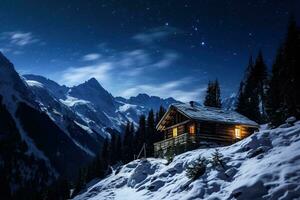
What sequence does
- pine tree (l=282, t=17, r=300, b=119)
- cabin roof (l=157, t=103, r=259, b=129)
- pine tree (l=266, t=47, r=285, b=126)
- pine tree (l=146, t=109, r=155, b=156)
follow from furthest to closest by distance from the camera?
pine tree (l=146, t=109, r=155, b=156) → cabin roof (l=157, t=103, r=259, b=129) → pine tree (l=282, t=17, r=300, b=119) → pine tree (l=266, t=47, r=285, b=126)

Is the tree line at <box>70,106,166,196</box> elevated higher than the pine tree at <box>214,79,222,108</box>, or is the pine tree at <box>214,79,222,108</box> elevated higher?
the pine tree at <box>214,79,222,108</box>

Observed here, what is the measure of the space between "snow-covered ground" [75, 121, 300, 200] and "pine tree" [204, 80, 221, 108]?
173ft

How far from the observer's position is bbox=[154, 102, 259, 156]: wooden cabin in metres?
41.4

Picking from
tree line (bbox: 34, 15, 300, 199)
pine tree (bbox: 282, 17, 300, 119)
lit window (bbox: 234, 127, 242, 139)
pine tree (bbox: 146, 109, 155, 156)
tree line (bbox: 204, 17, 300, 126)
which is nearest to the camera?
tree line (bbox: 204, 17, 300, 126)

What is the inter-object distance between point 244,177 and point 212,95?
67642 millimetres

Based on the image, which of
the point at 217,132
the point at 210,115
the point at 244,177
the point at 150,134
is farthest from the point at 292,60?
the point at 150,134

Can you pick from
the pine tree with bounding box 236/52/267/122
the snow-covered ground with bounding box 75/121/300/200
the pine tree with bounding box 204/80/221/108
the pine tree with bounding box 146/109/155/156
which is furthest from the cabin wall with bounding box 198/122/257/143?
the pine tree with bounding box 146/109/155/156

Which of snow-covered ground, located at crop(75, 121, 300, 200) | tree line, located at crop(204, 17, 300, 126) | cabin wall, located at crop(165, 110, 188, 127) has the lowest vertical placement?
snow-covered ground, located at crop(75, 121, 300, 200)

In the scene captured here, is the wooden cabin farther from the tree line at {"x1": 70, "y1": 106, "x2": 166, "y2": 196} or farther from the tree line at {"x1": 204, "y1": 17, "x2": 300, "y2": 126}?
the tree line at {"x1": 70, "y1": 106, "x2": 166, "y2": 196}

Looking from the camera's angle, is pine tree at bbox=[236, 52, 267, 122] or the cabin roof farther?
pine tree at bbox=[236, 52, 267, 122]

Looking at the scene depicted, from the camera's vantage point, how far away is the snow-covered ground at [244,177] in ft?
54.6

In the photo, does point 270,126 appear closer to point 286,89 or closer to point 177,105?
point 286,89

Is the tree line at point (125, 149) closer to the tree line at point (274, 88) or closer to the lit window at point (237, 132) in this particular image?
the tree line at point (274, 88)

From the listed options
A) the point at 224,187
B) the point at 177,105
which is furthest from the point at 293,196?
the point at 177,105
